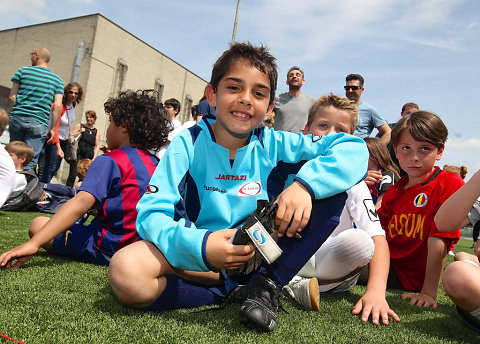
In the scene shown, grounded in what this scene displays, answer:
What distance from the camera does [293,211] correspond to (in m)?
1.53

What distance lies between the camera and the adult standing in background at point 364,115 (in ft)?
17.2

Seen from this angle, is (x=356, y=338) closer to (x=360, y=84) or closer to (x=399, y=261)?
(x=399, y=261)

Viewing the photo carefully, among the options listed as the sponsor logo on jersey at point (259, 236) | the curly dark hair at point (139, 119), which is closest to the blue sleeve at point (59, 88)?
the curly dark hair at point (139, 119)

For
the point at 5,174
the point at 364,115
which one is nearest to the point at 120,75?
the point at 364,115

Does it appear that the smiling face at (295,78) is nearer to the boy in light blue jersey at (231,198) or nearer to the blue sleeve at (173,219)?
the boy in light blue jersey at (231,198)

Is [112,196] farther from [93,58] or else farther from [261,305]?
[93,58]

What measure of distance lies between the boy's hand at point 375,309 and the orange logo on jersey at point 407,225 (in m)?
1.05

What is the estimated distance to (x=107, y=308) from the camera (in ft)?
5.37

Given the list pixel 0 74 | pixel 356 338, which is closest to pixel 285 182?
pixel 356 338

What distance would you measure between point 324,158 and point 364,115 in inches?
150

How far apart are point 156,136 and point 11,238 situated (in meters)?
1.52

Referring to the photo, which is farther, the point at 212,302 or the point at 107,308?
the point at 212,302

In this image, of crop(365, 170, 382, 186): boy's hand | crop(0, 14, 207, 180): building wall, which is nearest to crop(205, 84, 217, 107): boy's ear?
crop(365, 170, 382, 186): boy's hand

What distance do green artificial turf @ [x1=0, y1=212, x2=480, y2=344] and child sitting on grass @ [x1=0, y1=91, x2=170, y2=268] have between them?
24 centimetres
